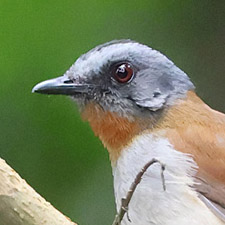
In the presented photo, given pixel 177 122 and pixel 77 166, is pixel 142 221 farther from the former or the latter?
pixel 77 166

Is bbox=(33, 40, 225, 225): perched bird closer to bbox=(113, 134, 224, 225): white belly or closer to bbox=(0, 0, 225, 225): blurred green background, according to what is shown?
bbox=(113, 134, 224, 225): white belly

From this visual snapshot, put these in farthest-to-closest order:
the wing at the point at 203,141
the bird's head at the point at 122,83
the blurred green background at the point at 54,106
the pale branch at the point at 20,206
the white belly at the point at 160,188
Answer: the blurred green background at the point at 54,106 → the bird's head at the point at 122,83 → the wing at the point at 203,141 → the white belly at the point at 160,188 → the pale branch at the point at 20,206

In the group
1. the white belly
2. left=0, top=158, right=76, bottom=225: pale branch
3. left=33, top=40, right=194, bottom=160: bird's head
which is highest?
left=33, top=40, right=194, bottom=160: bird's head

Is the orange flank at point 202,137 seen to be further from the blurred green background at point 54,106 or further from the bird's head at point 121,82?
the blurred green background at point 54,106

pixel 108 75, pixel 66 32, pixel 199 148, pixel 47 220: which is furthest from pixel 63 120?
pixel 47 220

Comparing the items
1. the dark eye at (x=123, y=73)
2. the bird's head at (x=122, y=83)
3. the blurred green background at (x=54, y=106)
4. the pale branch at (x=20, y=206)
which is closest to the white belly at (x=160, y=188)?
the bird's head at (x=122, y=83)

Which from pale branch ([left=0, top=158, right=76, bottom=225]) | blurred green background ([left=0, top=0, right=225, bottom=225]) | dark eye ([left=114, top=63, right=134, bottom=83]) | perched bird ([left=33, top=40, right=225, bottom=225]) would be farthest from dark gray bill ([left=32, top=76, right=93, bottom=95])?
pale branch ([left=0, top=158, right=76, bottom=225])

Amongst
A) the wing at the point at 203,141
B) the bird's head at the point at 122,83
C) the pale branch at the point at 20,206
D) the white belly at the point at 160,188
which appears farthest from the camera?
the bird's head at the point at 122,83

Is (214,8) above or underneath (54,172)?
above
